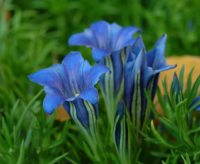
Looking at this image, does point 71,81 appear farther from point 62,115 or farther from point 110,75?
point 62,115

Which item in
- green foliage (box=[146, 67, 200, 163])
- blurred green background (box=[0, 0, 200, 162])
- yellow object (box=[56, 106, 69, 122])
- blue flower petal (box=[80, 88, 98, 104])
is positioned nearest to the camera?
blue flower petal (box=[80, 88, 98, 104])

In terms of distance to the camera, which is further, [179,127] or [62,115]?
[62,115]

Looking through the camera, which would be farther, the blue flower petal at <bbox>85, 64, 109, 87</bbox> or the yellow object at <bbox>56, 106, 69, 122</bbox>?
the yellow object at <bbox>56, 106, 69, 122</bbox>

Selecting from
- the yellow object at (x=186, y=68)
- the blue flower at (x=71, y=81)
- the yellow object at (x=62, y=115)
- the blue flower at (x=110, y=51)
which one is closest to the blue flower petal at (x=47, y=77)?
the blue flower at (x=71, y=81)

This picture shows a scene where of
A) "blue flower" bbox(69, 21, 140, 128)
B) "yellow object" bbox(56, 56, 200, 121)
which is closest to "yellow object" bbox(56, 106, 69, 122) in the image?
"yellow object" bbox(56, 56, 200, 121)

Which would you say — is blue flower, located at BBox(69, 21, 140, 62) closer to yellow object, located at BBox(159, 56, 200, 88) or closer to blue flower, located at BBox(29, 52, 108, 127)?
blue flower, located at BBox(29, 52, 108, 127)

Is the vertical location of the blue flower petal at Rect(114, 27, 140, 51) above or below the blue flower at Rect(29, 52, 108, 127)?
above

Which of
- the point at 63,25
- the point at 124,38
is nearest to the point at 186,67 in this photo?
the point at 124,38
